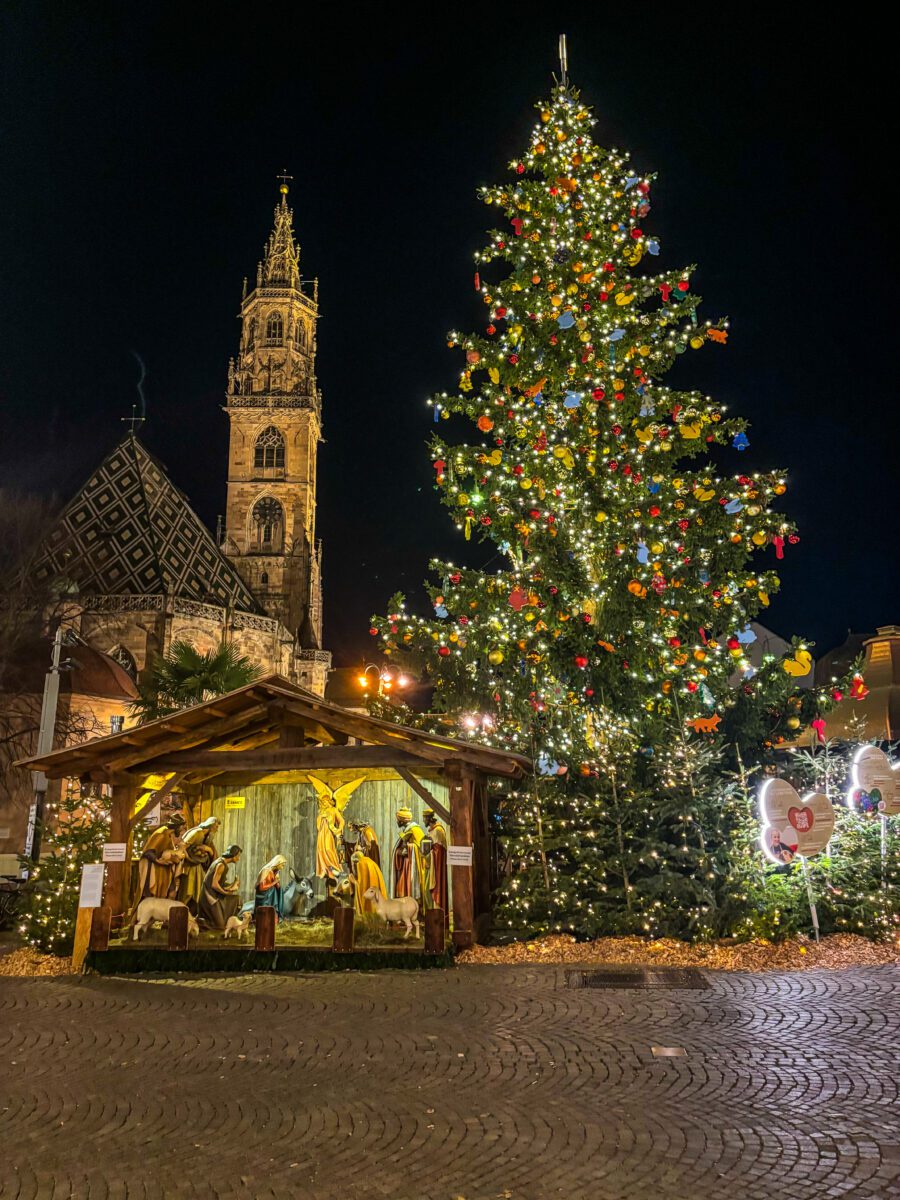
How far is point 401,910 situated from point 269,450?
50125mm

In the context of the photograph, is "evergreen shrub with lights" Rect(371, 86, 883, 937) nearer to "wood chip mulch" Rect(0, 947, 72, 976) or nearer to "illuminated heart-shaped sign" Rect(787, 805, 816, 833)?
"illuminated heart-shaped sign" Rect(787, 805, 816, 833)

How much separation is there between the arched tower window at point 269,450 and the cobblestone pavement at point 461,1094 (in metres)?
51.0

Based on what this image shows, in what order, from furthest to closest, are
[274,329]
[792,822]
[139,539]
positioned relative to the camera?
1. [274,329]
2. [139,539]
3. [792,822]

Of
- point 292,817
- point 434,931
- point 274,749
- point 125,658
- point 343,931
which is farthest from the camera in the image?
point 125,658

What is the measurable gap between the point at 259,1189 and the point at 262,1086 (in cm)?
175

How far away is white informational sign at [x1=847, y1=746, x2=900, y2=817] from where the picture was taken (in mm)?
12062

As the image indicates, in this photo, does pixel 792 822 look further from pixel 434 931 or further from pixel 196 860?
pixel 196 860

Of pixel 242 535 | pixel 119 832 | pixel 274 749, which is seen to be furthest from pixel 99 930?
pixel 242 535

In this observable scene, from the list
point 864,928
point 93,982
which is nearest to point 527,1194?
point 93,982

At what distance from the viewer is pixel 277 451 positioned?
192ft

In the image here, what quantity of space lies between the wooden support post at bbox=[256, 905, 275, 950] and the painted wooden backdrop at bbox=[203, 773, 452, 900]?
286 centimetres

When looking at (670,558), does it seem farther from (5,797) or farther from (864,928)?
(5,797)

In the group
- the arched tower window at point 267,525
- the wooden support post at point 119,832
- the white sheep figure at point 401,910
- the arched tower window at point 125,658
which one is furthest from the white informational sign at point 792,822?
the arched tower window at point 267,525

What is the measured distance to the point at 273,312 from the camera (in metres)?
62.3
